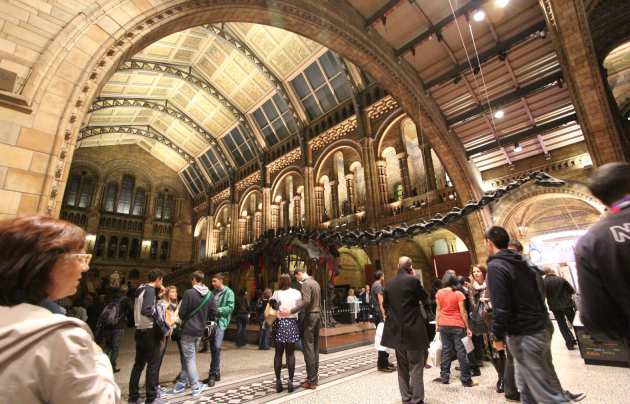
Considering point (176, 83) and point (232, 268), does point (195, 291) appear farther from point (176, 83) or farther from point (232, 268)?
point (176, 83)

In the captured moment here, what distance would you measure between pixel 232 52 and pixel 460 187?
13370 millimetres

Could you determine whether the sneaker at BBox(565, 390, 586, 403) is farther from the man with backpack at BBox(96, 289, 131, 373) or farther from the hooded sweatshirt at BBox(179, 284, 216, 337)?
the man with backpack at BBox(96, 289, 131, 373)

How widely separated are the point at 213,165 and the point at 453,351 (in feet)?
75.2

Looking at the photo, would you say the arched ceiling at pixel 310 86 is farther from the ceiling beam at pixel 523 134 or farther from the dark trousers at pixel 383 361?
the dark trousers at pixel 383 361

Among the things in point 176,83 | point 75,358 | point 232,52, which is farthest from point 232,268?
point 176,83

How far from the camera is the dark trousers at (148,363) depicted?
353 centimetres

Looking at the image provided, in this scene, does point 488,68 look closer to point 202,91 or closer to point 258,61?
point 258,61

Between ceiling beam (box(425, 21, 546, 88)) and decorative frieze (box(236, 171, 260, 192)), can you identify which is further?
decorative frieze (box(236, 171, 260, 192))

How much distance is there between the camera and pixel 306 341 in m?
4.09

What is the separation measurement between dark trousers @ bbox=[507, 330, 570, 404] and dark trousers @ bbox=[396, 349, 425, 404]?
94cm

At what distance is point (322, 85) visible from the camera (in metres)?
16.1

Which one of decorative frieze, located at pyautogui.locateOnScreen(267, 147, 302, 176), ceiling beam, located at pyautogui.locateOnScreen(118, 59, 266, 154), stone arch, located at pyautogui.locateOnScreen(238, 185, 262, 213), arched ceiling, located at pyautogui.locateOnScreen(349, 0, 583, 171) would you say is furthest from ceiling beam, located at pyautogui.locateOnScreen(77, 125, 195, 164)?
arched ceiling, located at pyautogui.locateOnScreen(349, 0, 583, 171)

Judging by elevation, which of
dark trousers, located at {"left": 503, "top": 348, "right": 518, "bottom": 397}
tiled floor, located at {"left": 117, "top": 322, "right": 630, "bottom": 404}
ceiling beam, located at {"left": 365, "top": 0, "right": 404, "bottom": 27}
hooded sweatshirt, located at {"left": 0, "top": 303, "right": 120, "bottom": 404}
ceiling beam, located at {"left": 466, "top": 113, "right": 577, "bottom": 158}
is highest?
ceiling beam, located at {"left": 365, "top": 0, "right": 404, "bottom": 27}

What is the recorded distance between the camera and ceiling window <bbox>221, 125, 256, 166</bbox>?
21000 mm
